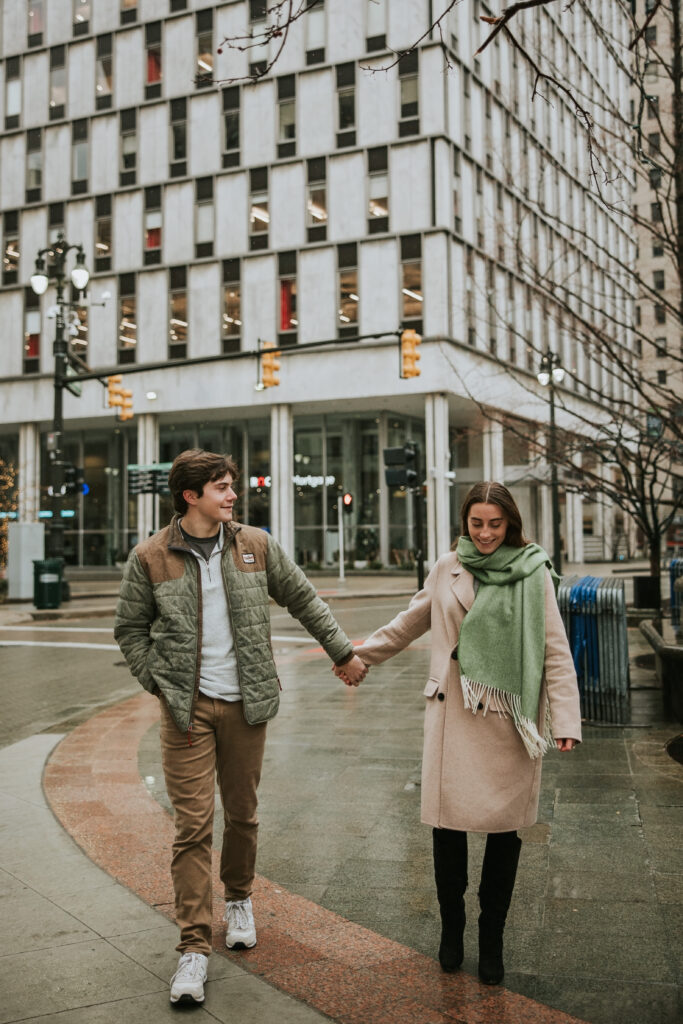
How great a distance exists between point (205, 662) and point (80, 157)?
44.4 m

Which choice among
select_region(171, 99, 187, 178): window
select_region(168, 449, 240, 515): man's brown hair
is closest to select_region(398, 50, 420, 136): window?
select_region(171, 99, 187, 178): window

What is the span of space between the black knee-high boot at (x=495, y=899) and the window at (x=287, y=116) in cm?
3917

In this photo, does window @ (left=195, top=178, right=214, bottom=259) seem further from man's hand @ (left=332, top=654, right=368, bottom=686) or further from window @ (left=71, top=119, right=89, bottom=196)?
man's hand @ (left=332, top=654, right=368, bottom=686)

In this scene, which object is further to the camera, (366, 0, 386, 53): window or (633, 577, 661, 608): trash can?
(366, 0, 386, 53): window

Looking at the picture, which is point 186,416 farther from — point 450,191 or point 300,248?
point 450,191

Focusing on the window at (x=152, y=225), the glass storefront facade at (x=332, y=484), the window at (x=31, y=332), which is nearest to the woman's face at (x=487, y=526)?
the glass storefront facade at (x=332, y=484)

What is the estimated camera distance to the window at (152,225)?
41094 millimetres

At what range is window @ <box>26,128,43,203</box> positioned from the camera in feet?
142

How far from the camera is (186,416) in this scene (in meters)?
42.4

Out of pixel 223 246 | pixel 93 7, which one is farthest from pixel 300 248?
pixel 93 7

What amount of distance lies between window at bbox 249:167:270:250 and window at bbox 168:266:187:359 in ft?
11.8

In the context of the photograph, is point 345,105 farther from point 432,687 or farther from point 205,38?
point 432,687

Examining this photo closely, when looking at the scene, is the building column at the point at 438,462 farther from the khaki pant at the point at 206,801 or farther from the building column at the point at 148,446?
the khaki pant at the point at 206,801

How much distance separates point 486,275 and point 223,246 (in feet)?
37.8
